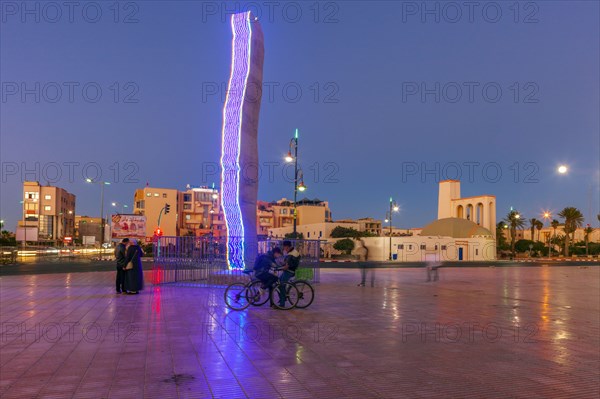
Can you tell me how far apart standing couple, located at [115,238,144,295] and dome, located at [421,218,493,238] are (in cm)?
7314

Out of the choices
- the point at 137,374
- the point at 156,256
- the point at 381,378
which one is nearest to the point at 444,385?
the point at 381,378

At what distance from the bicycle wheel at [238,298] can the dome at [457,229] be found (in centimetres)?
7433

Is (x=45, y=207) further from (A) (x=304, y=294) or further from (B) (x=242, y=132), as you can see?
(A) (x=304, y=294)

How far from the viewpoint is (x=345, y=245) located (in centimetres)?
7431

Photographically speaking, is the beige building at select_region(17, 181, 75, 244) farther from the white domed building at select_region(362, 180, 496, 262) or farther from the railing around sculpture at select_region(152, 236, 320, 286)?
the railing around sculpture at select_region(152, 236, 320, 286)

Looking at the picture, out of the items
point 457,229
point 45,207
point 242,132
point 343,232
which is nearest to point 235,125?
point 242,132

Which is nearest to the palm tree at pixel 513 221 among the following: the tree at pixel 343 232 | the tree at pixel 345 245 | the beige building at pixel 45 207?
the tree at pixel 343 232

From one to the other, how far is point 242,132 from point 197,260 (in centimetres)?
562

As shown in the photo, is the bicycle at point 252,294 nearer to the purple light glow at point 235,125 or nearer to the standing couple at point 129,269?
the standing couple at point 129,269

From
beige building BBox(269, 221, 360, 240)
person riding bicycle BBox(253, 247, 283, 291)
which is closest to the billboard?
person riding bicycle BBox(253, 247, 283, 291)

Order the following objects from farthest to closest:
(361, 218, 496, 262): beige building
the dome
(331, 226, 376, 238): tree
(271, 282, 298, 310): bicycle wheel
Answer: (331, 226, 376, 238): tree < the dome < (361, 218, 496, 262): beige building < (271, 282, 298, 310): bicycle wheel

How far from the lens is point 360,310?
13.2 meters

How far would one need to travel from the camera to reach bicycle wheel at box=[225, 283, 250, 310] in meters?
12.8

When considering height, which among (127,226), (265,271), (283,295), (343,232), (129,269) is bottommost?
(283,295)
